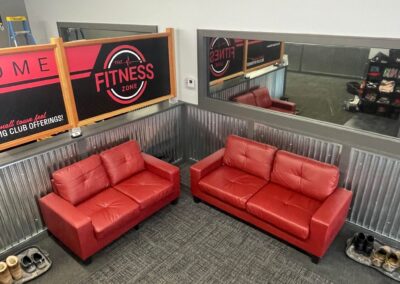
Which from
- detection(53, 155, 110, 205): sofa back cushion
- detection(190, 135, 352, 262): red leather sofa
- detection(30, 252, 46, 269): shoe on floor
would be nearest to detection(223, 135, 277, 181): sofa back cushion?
detection(190, 135, 352, 262): red leather sofa

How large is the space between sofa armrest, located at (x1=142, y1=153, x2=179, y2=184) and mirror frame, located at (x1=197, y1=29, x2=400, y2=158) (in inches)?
41.3

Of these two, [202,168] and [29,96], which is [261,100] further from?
[29,96]

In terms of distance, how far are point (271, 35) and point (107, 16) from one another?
2632 millimetres

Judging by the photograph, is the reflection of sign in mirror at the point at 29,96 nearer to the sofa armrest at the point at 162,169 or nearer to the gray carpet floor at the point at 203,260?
the sofa armrest at the point at 162,169

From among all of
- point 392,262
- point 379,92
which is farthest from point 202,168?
point 379,92

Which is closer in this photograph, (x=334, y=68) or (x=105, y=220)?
(x=105, y=220)

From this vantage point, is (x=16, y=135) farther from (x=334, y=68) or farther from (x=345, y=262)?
(x=334, y=68)

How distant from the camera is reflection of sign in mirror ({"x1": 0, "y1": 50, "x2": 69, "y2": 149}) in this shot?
2.61 meters

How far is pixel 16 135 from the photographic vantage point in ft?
9.16

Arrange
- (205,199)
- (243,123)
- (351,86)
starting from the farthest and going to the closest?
(351,86) → (243,123) → (205,199)

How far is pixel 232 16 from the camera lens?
10.8 feet

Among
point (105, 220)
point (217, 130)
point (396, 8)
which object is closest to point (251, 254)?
point (105, 220)

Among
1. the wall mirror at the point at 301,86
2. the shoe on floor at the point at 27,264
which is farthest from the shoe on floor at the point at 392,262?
the shoe on floor at the point at 27,264

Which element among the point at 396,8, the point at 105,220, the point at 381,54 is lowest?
the point at 105,220
